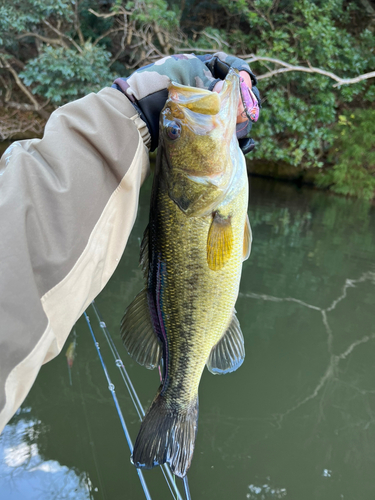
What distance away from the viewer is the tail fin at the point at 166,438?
1.27 meters

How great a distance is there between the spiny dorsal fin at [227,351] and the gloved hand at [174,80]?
2.18 ft

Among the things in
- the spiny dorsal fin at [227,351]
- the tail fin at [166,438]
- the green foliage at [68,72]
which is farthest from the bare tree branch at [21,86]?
the tail fin at [166,438]

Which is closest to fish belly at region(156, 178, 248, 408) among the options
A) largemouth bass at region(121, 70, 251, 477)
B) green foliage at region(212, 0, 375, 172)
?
largemouth bass at region(121, 70, 251, 477)

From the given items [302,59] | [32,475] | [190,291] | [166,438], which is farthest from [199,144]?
[302,59]

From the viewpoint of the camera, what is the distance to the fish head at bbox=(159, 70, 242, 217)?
1.21m

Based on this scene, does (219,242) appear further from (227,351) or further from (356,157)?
(356,157)

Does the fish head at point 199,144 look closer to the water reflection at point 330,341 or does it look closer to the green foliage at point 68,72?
the water reflection at point 330,341

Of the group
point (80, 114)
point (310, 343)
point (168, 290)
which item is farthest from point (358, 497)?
point (80, 114)

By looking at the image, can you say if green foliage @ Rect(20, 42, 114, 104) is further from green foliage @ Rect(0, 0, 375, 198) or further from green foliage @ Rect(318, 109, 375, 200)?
green foliage @ Rect(318, 109, 375, 200)

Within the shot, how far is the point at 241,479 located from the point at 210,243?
6.11ft

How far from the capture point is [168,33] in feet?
34.6

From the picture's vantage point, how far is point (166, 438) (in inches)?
51.6

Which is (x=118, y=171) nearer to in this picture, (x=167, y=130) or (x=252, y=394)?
(x=167, y=130)

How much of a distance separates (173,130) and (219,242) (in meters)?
0.35
